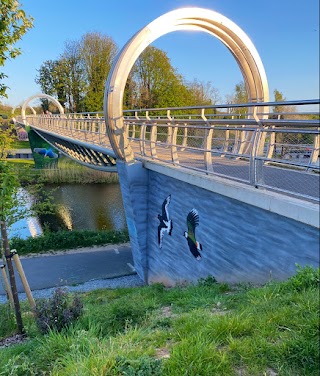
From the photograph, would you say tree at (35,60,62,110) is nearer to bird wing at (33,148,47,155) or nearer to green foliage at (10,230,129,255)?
bird wing at (33,148,47,155)

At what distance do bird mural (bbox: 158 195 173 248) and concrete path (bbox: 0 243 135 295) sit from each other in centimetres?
402

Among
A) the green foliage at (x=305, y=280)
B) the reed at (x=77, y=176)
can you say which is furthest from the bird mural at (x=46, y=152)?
the green foliage at (x=305, y=280)

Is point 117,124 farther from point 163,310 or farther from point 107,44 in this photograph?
point 107,44

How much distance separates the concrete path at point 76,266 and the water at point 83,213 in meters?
4.25

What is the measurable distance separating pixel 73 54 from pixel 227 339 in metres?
47.6

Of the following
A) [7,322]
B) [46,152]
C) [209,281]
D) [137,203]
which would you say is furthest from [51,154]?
[209,281]

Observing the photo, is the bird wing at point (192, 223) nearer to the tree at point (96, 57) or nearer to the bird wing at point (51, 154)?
the tree at point (96, 57)

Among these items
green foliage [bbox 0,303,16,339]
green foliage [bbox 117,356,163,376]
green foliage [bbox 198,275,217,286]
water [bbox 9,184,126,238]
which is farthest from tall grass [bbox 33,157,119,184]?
green foliage [bbox 117,356,163,376]

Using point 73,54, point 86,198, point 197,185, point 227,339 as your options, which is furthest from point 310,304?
point 73,54

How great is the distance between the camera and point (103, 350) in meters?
3.01

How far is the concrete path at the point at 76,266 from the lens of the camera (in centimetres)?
1161

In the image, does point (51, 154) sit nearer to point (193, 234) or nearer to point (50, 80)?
point (50, 80)

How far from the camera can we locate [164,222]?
8.07m

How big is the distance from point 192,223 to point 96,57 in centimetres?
4151
